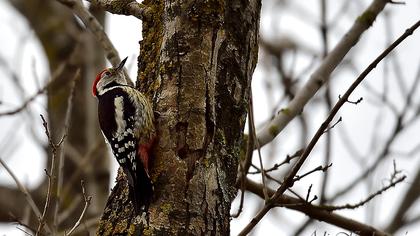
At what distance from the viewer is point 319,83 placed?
4.04 meters

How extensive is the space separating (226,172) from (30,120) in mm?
2715

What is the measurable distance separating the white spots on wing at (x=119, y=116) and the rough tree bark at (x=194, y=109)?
20.4 inches

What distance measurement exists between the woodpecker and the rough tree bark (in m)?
0.06

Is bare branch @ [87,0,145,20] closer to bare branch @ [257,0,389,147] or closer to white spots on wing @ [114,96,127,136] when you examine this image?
white spots on wing @ [114,96,127,136]

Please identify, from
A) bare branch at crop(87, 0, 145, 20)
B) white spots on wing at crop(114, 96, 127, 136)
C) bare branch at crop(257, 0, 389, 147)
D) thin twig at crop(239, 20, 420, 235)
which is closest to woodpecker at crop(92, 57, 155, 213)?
white spots on wing at crop(114, 96, 127, 136)

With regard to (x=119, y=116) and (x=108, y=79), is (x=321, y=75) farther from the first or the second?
(x=108, y=79)

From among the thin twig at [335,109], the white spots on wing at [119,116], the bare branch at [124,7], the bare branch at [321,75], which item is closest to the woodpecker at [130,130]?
the white spots on wing at [119,116]

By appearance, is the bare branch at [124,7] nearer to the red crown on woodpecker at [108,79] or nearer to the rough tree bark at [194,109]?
the rough tree bark at [194,109]

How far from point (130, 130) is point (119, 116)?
0.23 meters

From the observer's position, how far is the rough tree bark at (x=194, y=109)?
2.83 m

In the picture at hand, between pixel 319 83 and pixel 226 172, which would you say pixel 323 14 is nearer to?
pixel 319 83

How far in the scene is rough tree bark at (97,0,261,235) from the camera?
2.83 metres

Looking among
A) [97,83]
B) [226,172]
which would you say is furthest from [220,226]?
[97,83]

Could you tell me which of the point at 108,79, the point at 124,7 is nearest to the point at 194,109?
the point at 124,7
